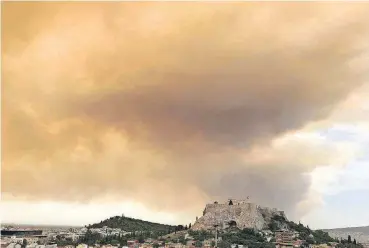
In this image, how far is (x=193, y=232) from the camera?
112ft

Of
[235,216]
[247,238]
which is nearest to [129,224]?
[235,216]

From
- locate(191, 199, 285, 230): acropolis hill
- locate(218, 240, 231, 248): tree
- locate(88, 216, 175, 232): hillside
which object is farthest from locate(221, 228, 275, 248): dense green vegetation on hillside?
locate(88, 216, 175, 232): hillside

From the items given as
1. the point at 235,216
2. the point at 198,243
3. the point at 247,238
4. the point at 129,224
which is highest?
the point at 129,224

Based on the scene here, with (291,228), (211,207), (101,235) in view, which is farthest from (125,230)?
(291,228)

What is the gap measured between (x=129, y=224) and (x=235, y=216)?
12.3 meters

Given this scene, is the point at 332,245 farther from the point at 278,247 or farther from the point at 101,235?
the point at 101,235

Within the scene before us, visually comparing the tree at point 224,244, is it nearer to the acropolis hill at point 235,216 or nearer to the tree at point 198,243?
the tree at point 198,243

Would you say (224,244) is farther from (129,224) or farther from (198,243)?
(129,224)

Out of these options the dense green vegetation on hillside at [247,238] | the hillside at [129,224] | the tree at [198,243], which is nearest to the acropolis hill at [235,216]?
the dense green vegetation on hillside at [247,238]

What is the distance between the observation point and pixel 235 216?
3538 centimetres

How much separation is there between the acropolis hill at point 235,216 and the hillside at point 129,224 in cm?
672

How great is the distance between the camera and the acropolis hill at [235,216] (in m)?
34.6

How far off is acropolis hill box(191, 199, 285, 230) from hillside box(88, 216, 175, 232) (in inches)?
265

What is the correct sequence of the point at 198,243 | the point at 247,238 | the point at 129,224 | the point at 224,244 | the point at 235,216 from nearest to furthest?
the point at 224,244, the point at 198,243, the point at 247,238, the point at 235,216, the point at 129,224
